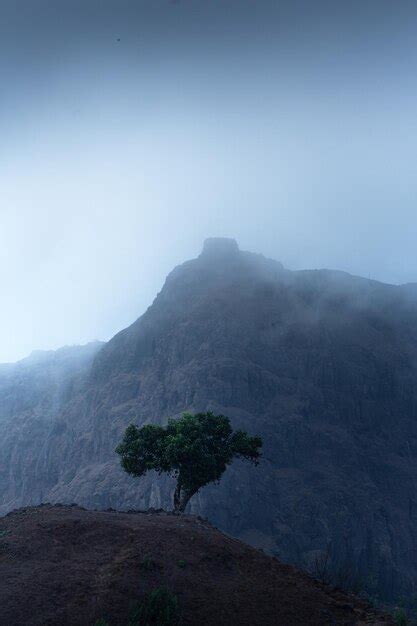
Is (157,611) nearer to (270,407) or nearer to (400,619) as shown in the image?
(400,619)

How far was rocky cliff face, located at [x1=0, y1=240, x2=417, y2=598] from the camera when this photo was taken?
70.4 metres

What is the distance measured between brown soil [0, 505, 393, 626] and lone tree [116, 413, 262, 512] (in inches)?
301

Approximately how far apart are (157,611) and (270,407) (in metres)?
72.2

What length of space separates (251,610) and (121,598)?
13.0 ft

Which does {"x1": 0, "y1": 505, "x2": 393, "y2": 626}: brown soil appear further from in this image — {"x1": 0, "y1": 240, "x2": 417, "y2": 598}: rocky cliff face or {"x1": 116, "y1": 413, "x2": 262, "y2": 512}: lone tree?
{"x1": 0, "y1": 240, "x2": 417, "y2": 598}: rocky cliff face

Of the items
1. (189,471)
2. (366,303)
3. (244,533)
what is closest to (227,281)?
(366,303)

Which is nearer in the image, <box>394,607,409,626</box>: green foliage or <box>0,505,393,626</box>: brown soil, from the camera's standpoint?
<box>0,505,393,626</box>: brown soil

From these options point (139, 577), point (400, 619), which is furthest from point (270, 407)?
point (139, 577)

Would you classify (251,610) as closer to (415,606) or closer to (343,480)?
(415,606)

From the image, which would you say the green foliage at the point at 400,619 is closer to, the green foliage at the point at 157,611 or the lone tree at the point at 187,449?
the green foliage at the point at 157,611

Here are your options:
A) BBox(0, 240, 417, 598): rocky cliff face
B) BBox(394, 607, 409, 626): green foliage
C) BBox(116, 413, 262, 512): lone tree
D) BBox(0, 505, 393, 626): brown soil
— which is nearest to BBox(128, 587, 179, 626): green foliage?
BBox(0, 505, 393, 626): brown soil

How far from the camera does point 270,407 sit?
8538cm

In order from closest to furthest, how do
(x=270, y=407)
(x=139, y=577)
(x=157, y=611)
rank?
(x=157, y=611), (x=139, y=577), (x=270, y=407)

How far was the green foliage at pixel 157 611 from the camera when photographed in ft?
45.7
